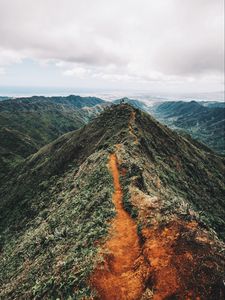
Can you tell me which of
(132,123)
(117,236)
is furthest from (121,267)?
(132,123)

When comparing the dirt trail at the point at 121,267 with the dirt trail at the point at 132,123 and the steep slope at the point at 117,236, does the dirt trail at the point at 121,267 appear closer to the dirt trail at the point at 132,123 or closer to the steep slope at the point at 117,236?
the steep slope at the point at 117,236

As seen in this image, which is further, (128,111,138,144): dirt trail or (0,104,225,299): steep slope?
(128,111,138,144): dirt trail

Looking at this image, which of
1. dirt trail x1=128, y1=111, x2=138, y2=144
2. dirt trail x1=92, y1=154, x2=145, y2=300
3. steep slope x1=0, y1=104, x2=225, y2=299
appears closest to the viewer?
dirt trail x1=92, y1=154, x2=145, y2=300

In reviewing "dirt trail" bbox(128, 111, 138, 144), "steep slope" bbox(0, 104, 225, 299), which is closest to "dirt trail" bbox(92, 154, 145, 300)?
"steep slope" bbox(0, 104, 225, 299)

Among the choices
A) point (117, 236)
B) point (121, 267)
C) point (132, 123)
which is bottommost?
point (121, 267)

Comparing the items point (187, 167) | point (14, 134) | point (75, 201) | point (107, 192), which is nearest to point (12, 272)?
point (75, 201)

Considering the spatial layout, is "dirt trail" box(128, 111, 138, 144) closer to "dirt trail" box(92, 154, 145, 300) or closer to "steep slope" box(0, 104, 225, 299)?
"steep slope" box(0, 104, 225, 299)

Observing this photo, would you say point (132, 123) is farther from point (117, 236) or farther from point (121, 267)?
point (121, 267)
